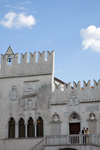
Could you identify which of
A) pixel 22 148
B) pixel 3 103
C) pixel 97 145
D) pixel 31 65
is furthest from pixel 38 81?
pixel 97 145

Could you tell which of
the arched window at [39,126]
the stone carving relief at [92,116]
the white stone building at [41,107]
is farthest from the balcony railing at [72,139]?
the arched window at [39,126]

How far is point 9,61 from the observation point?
3216cm

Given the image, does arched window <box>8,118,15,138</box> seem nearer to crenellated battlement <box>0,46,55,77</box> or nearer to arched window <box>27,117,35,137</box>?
arched window <box>27,117,35,137</box>

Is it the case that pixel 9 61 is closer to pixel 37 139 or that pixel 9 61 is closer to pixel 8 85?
pixel 8 85

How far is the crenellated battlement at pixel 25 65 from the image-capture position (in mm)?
30812

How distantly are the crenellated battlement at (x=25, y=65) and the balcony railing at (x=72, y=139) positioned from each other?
5.65 meters

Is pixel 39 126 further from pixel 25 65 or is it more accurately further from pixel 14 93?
pixel 25 65

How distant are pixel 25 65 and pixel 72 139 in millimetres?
8032

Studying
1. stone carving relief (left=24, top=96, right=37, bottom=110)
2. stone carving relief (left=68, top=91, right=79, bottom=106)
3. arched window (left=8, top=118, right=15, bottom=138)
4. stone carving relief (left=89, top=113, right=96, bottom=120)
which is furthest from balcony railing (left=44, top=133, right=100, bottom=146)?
arched window (left=8, top=118, right=15, bottom=138)

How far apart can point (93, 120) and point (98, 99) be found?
1.69m

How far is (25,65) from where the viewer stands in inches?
1241

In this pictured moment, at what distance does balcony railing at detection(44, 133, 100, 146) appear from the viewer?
87.8 feet

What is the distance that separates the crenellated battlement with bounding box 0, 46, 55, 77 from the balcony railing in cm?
565

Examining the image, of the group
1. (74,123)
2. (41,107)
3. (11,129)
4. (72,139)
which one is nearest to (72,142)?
(72,139)
